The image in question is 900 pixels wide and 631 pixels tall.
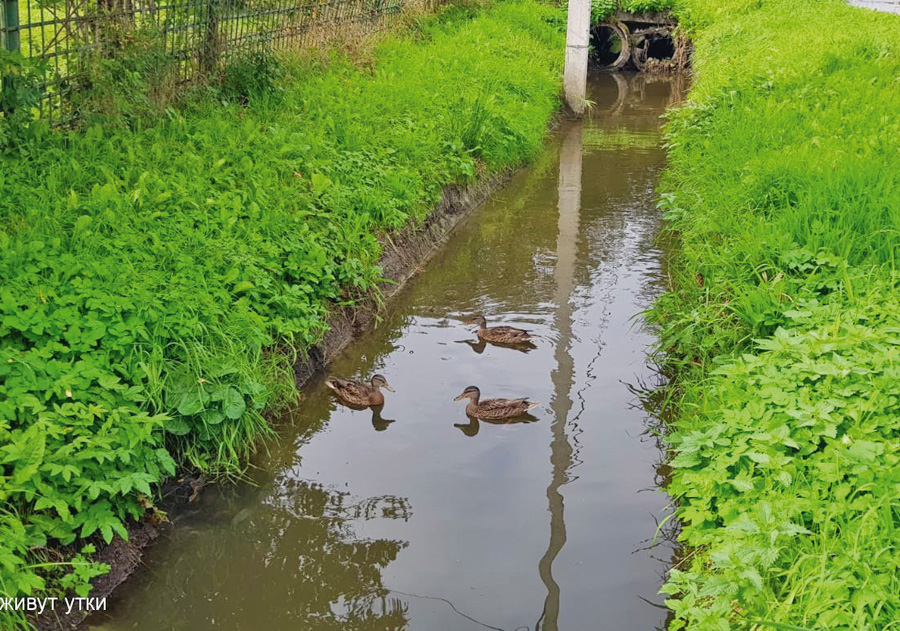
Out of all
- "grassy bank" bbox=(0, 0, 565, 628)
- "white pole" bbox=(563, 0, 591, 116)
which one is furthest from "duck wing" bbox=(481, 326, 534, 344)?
"white pole" bbox=(563, 0, 591, 116)

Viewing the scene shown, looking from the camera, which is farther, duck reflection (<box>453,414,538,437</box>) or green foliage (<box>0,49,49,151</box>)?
green foliage (<box>0,49,49,151</box>)

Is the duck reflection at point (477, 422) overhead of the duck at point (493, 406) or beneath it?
beneath

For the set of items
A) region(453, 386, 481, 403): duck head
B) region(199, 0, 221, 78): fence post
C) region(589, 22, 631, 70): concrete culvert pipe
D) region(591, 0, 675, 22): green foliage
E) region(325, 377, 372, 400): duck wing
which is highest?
region(591, 0, 675, 22): green foliage

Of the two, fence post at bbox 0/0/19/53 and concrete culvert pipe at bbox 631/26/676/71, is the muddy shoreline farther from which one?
concrete culvert pipe at bbox 631/26/676/71

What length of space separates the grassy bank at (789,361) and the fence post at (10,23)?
5579mm

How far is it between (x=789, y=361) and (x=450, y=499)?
2.06m

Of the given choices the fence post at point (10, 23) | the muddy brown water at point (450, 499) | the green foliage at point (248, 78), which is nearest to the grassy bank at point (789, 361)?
the muddy brown water at point (450, 499)

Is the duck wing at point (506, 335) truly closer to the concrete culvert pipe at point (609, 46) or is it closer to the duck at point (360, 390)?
the duck at point (360, 390)

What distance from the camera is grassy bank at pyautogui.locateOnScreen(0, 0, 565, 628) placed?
14.3ft

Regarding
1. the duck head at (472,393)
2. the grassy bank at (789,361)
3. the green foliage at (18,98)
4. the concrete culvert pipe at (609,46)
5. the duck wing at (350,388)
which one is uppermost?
the concrete culvert pipe at (609,46)

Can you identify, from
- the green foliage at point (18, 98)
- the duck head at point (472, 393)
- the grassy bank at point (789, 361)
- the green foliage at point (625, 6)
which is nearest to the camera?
the grassy bank at point (789, 361)

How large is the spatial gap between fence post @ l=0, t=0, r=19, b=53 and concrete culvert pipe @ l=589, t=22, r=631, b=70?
17521 millimetres

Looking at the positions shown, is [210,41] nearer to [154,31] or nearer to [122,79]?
[154,31]

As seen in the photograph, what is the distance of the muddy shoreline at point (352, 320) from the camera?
4.39 meters
